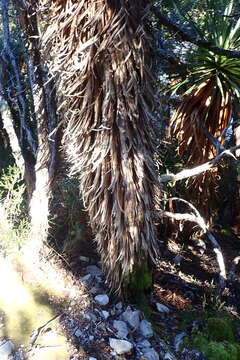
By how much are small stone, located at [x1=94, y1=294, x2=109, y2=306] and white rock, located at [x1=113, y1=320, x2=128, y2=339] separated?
23cm

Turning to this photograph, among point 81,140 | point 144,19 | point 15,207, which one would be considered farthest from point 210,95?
point 15,207

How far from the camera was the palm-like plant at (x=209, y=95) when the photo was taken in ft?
14.2

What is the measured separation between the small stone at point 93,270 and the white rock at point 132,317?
612 mm

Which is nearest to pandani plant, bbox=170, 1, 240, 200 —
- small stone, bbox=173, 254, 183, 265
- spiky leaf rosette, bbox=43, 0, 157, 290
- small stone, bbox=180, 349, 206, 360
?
small stone, bbox=173, 254, 183, 265

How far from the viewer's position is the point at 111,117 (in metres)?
2.84

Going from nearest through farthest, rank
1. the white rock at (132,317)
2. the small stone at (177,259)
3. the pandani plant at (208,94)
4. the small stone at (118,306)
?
1. the white rock at (132,317)
2. the small stone at (118,306)
3. the pandani plant at (208,94)
4. the small stone at (177,259)

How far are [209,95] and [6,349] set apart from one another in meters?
3.62

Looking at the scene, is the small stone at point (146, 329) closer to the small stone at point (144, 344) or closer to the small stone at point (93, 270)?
the small stone at point (144, 344)

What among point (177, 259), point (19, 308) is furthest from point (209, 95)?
point (19, 308)

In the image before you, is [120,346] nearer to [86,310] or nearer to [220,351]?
[86,310]

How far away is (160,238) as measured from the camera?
5.48 meters

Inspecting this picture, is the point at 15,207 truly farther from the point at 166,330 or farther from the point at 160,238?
the point at 160,238

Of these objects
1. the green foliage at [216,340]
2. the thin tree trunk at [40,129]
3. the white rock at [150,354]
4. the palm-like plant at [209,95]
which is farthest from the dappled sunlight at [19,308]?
the palm-like plant at [209,95]

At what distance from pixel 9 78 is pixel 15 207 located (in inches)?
64.5
